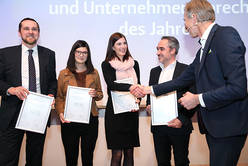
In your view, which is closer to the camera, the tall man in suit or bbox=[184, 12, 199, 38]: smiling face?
the tall man in suit

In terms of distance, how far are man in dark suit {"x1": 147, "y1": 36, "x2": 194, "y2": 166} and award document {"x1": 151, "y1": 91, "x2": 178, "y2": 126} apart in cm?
4

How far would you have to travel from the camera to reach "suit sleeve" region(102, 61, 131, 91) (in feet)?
9.81

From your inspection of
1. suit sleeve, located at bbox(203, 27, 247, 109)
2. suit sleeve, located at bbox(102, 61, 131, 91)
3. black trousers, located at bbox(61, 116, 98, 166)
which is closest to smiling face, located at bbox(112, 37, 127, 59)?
suit sleeve, located at bbox(102, 61, 131, 91)

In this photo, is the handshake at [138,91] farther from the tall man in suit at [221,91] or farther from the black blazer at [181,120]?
the tall man in suit at [221,91]

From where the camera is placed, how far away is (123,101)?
3059mm

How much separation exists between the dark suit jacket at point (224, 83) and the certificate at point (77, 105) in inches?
56.6

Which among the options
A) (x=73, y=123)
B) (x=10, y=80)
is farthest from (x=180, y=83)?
(x=10, y=80)

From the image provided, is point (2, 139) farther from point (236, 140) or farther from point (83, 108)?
point (236, 140)

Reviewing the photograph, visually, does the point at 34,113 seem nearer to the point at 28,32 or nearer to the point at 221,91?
the point at 28,32

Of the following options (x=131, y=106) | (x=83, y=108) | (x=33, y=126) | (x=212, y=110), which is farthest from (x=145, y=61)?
(x=212, y=110)

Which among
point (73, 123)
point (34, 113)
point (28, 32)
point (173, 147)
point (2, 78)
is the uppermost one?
point (28, 32)

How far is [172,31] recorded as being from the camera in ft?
13.3

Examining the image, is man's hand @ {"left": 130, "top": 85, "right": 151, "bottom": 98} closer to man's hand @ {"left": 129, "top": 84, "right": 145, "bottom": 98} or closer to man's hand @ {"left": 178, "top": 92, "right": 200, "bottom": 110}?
man's hand @ {"left": 129, "top": 84, "right": 145, "bottom": 98}

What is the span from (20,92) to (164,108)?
141 cm
